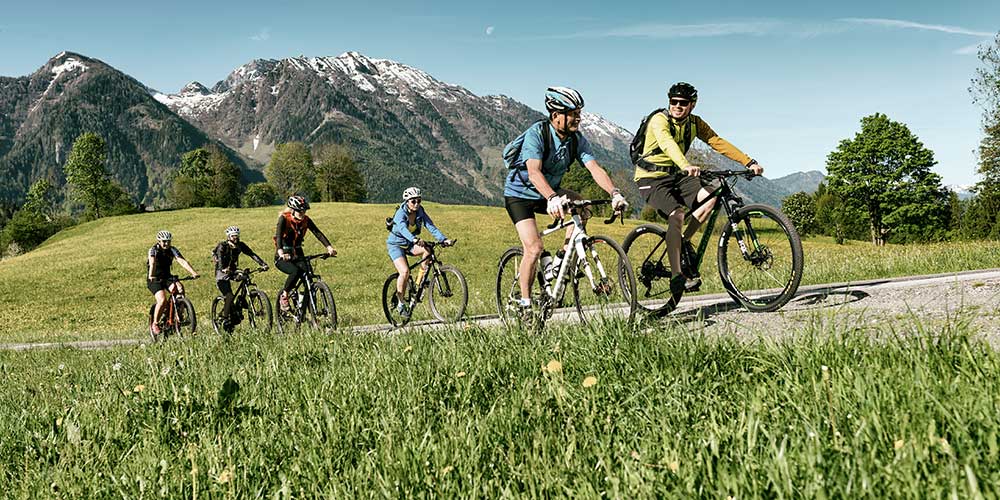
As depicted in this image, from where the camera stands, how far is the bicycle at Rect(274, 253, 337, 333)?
40.4ft

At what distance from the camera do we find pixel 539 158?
6.87 m

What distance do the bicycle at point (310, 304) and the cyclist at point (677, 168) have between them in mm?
7213

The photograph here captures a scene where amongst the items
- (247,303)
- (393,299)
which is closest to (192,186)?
(247,303)

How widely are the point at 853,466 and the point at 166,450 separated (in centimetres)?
317

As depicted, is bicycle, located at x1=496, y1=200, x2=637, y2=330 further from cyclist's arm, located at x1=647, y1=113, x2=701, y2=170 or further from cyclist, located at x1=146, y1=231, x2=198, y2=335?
cyclist, located at x1=146, y1=231, x2=198, y2=335

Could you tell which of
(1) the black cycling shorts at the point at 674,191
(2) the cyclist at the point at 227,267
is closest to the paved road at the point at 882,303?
(1) the black cycling shorts at the point at 674,191

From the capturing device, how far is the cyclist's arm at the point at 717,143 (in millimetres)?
7305

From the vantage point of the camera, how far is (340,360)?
4965 millimetres

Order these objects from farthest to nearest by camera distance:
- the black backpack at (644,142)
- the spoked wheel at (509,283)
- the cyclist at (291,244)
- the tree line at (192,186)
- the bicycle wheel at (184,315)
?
1. the tree line at (192,186)
2. the bicycle wheel at (184,315)
3. the cyclist at (291,244)
4. the spoked wheel at (509,283)
5. the black backpack at (644,142)

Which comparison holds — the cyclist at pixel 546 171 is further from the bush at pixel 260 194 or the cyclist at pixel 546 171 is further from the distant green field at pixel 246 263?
the bush at pixel 260 194

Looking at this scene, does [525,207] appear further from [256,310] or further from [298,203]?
[256,310]

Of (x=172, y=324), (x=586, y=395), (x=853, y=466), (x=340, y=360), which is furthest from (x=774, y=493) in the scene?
(x=172, y=324)

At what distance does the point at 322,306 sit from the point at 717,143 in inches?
329

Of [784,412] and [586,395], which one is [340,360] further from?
[784,412]
